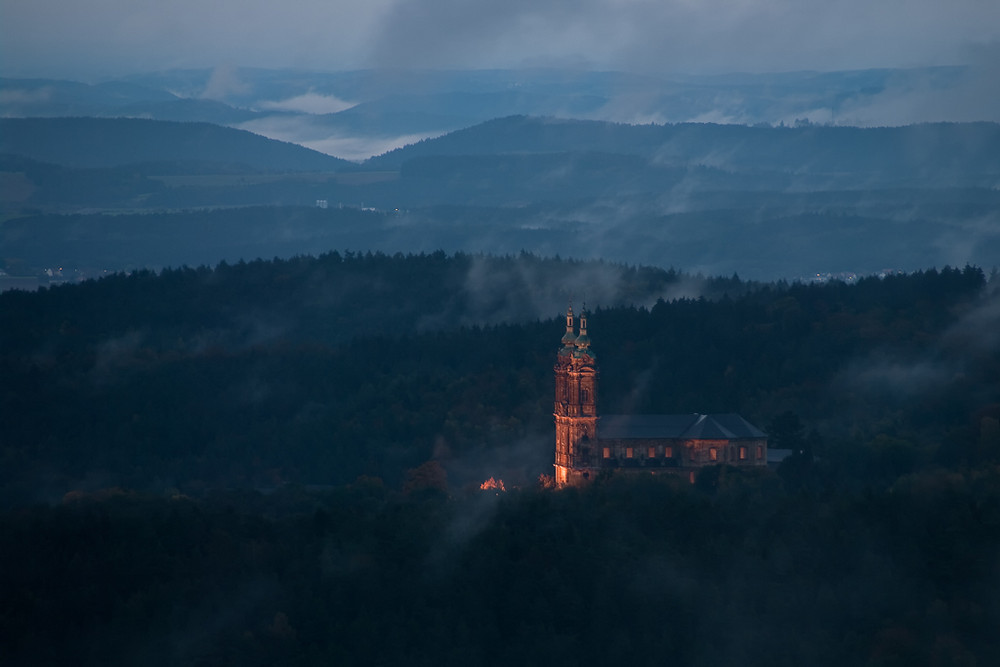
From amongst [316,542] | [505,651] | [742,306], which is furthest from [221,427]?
[505,651]

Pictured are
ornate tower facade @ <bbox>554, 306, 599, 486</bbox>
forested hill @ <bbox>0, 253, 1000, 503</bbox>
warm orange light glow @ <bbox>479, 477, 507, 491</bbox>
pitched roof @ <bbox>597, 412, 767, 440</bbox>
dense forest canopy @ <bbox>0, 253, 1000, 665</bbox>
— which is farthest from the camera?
forested hill @ <bbox>0, 253, 1000, 503</bbox>

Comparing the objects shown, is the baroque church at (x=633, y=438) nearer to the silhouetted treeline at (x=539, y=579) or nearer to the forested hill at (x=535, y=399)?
the silhouetted treeline at (x=539, y=579)

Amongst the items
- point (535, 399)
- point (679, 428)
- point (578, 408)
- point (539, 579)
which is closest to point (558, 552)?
point (539, 579)

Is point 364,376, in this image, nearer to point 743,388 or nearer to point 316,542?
point 743,388

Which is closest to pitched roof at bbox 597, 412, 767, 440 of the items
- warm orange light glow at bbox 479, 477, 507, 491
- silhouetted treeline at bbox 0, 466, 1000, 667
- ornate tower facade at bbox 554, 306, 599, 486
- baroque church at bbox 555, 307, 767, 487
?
baroque church at bbox 555, 307, 767, 487

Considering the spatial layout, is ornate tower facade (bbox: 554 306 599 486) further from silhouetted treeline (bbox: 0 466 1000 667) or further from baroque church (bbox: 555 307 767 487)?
silhouetted treeline (bbox: 0 466 1000 667)

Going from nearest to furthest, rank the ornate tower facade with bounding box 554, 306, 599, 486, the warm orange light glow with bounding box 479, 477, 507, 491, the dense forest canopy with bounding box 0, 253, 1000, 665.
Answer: the dense forest canopy with bounding box 0, 253, 1000, 665 < the ornate tower facade with bounding box 554, 306, 599, 486 < the warm orange light glow with bounding box 479, 477, 507, 491

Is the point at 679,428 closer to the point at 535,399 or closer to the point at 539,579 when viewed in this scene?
the point at 539,579
